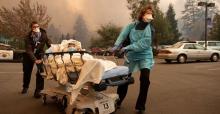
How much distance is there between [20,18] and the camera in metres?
56.3

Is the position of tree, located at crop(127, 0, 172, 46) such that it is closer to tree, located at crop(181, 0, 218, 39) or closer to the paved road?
tree, located at crop(181, 0, 218, 39)

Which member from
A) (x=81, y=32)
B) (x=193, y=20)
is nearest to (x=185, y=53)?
(x=81, y=32)

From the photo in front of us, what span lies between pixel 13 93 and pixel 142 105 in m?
4.53

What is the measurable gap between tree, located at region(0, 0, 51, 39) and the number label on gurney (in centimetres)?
4684

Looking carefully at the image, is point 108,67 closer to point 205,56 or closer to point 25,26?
point 205,56

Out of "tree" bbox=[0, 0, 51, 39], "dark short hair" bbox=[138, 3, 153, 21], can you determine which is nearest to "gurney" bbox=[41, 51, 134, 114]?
"dark short hair" bbox=[138, 3, 153, 21]

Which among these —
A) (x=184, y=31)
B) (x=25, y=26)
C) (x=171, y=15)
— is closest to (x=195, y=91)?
(x=25, y=26)

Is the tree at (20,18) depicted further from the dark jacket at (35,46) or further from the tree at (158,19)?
the dark jacket at (35,46)

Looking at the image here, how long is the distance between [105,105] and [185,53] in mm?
22111

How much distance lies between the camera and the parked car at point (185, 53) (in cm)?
2866

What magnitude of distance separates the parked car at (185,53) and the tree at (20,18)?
2764 centimetres

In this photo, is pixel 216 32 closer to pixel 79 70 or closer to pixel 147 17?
pixel 147 17

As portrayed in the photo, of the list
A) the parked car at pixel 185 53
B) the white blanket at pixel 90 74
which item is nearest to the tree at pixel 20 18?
the parked car at pixel 185 53

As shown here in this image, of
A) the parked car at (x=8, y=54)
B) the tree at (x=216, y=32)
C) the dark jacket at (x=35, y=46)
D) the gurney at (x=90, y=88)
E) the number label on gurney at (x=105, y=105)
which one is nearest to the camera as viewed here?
the gurney at (x=90, y=88)
